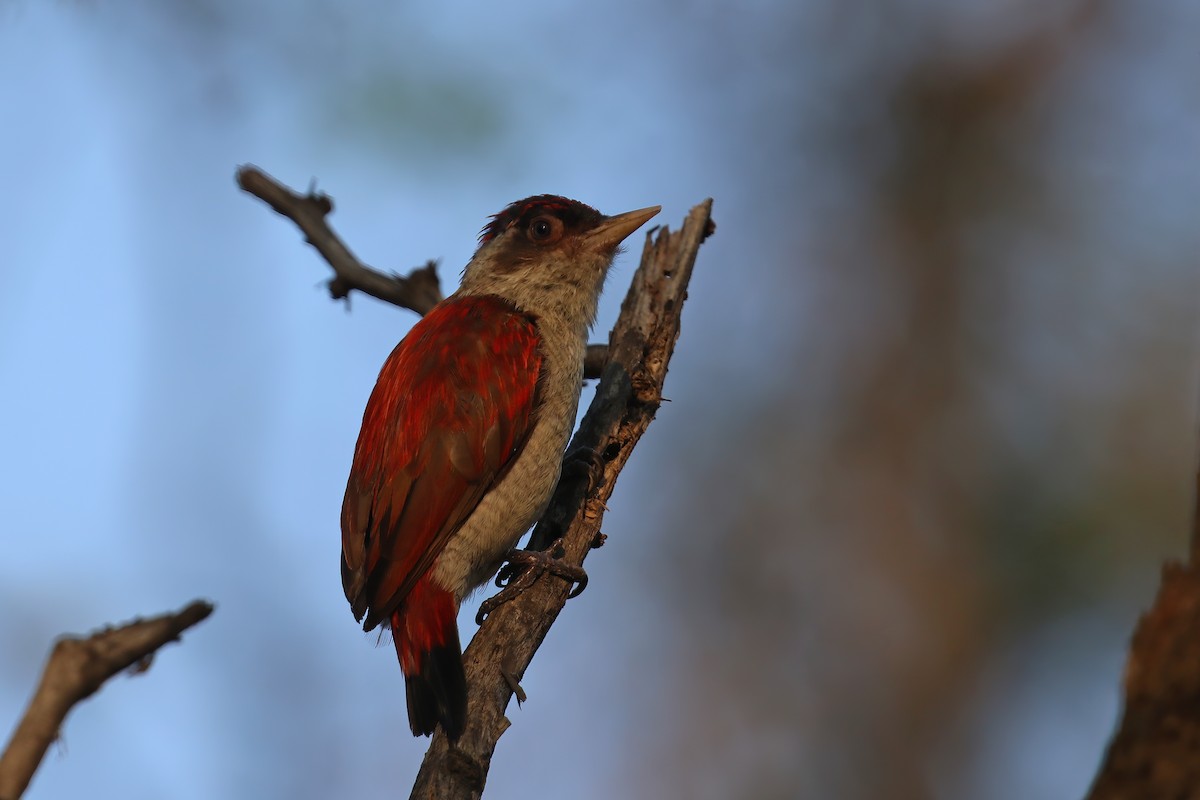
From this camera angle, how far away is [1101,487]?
29.5ft

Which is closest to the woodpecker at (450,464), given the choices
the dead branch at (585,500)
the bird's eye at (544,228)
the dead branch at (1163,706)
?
the dead branch at (585,500)

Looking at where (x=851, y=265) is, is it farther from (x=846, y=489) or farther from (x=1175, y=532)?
(x=1175, y=532)

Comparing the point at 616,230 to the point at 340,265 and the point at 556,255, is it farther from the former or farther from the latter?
the point at 340,265

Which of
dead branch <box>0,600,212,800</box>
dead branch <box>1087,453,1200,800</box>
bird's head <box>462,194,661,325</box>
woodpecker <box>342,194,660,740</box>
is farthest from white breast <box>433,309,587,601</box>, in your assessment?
dead branch <box>1087,453,1200,800</box>

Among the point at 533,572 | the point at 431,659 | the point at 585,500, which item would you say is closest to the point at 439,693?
the point at 431,659

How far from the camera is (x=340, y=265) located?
638 cm

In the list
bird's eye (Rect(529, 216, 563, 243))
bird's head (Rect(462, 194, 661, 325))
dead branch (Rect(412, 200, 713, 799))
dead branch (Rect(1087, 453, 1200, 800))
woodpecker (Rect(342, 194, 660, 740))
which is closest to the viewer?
dead branch (Rect(1087, 453, 1200, 800))

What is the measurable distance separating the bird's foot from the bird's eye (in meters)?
1.76

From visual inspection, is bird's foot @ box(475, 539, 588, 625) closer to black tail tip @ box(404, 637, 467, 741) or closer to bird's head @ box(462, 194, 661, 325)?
black tail tip @ box(404, 637, 467, 741)

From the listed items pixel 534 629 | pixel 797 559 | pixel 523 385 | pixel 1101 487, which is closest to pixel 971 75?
pixel 1101 487

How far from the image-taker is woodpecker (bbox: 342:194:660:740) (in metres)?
4.88

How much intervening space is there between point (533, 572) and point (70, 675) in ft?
8.76

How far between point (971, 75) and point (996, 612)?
5.14 m

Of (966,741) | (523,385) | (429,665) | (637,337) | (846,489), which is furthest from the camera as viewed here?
(846,489)
